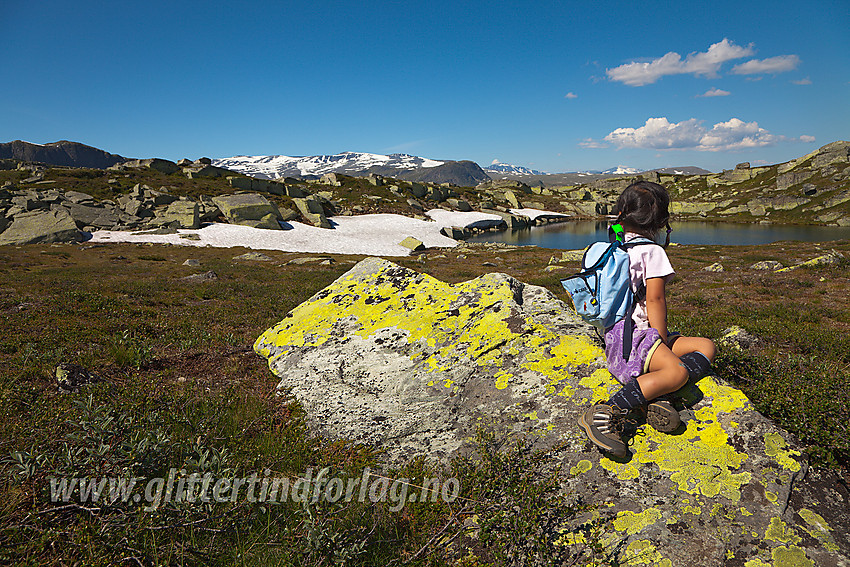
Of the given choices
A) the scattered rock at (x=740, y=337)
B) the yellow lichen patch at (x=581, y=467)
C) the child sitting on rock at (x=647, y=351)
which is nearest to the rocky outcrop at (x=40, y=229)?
the yellow lichen patch at (x=581, y=467)

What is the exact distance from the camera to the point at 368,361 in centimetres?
620

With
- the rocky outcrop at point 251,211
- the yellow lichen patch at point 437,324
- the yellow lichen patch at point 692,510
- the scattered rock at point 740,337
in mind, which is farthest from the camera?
the rocky outcrop at point 251,211

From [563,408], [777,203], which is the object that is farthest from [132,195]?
[777,203]

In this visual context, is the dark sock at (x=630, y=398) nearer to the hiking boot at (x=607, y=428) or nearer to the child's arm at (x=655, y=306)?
the hiking boot at (x=607, y=428)

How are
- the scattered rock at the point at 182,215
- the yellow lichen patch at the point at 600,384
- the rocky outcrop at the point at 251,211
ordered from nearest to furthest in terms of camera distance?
the yellow lichen patch at the point at 600,384, the scattered rock at the point at 182,215, the rocky outcrop at the point at 251,211

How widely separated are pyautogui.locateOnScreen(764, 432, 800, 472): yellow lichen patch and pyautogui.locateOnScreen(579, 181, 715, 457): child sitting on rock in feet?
2.37

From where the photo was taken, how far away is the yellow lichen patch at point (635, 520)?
3133mm

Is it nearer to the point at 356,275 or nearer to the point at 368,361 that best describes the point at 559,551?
the point at 368,361

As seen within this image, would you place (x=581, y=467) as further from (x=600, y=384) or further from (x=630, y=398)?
(x=600, y=384)

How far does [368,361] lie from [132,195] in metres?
87.7

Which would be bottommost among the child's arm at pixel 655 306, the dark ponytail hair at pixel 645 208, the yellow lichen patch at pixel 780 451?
the yellow lichen patch at pixel 780 451

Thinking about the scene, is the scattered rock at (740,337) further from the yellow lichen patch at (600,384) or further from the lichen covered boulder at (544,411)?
the yellow lichen patch at (600,384)

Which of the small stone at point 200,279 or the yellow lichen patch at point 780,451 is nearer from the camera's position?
the yellow lichen patch at point 780,451

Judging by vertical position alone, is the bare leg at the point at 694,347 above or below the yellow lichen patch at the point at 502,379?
above
